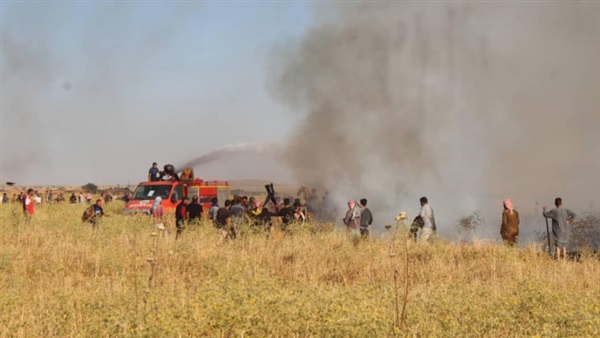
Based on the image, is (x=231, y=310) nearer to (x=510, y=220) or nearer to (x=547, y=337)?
(x=547, y=337)

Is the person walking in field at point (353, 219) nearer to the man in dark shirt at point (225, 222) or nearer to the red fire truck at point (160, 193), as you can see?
the man in dark shirt at point (225, 222)

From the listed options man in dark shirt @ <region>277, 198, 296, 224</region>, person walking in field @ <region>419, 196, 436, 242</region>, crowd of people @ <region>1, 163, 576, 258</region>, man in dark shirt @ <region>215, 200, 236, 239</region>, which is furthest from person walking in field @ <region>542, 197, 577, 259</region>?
man in dark shirt @ <region>215, 200, 236, 239</region>

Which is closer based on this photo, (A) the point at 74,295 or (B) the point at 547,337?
(B) the point at 547,337

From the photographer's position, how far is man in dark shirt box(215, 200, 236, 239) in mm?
17489

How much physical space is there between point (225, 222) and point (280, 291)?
380 inches

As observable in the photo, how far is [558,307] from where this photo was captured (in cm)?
838

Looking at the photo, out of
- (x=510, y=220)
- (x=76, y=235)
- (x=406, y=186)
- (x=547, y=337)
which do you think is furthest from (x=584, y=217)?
(x=406, y=186)

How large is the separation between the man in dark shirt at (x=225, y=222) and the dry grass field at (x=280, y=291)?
1.43 meters

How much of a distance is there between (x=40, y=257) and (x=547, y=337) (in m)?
10.1

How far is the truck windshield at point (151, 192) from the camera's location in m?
24.3

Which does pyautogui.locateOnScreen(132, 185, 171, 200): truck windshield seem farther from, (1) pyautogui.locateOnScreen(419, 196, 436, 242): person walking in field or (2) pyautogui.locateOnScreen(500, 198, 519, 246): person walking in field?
(2) pyautogui.locateOnScreen(500, 198, 519, 246): person walking in field

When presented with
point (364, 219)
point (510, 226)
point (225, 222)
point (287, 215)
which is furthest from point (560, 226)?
point (225, 222)

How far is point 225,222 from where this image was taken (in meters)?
18.2

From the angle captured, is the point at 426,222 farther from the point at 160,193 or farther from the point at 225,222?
the point at 160,193
